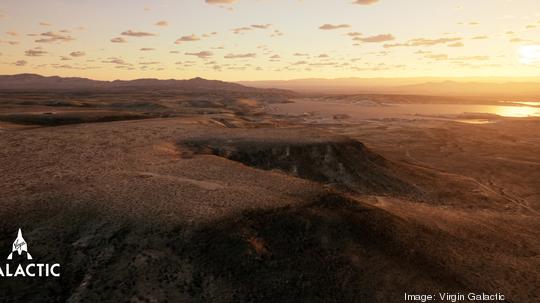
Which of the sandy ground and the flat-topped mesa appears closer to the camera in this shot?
the sandy ground

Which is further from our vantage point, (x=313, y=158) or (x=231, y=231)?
(x=313, y=158)

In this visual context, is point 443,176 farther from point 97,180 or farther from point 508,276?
point 97,180

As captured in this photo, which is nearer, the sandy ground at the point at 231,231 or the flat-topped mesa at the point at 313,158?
the sandy ground at the point at 231,231

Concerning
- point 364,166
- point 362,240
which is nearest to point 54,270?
point 362,240
